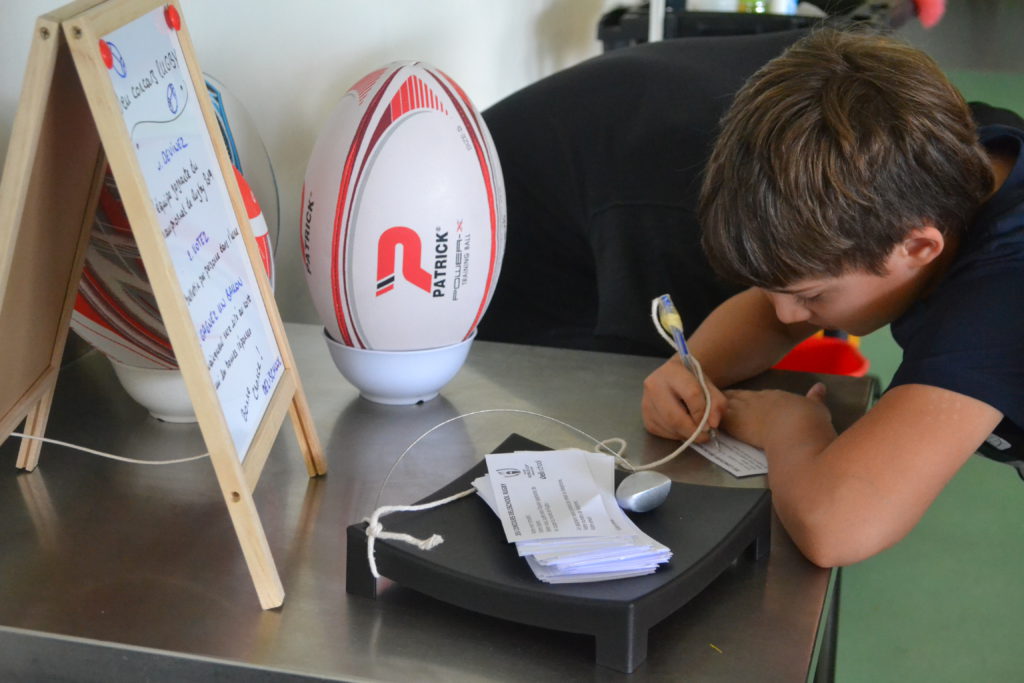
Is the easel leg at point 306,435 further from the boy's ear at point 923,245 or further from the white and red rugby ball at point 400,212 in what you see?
the boy's ear at point 923,245

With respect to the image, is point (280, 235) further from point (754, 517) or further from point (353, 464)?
point (754, 517)

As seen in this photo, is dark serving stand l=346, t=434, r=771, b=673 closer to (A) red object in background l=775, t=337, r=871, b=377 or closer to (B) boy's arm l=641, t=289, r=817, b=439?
(B) boy's arm l=641, t=289, r=817, b=439

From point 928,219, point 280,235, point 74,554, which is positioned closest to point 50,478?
point 74,554

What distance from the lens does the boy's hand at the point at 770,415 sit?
3.65 feet

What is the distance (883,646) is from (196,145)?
146 centimetres

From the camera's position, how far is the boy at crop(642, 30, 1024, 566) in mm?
970

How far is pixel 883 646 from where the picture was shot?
5.99 ft

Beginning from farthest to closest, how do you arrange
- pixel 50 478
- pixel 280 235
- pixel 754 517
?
1. pixel 280 235
2. pixel 50 478
3. pixel 754 517

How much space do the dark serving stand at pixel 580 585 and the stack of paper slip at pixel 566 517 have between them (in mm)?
11

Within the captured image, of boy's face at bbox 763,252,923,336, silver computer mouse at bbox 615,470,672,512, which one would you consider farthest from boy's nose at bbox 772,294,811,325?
silver computer mouse at bbox 615,470,672,512

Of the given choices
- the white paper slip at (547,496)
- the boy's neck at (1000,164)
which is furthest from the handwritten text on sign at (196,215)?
the boy's neck at (1000,164)

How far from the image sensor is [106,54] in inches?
30.6

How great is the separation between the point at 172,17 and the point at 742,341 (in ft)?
2.53

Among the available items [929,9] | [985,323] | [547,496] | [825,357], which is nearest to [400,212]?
[547,496]
